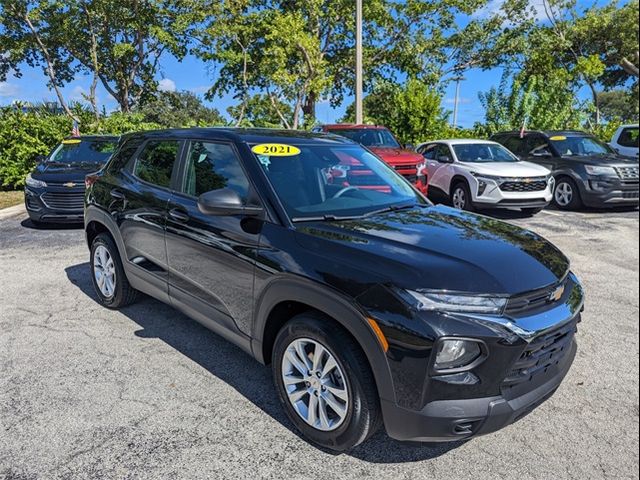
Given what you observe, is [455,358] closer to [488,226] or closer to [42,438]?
[488,226]

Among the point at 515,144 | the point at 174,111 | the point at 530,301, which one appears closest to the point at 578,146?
the point at 515,144

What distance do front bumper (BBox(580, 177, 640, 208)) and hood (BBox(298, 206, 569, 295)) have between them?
7451mm

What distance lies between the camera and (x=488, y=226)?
3201 mm

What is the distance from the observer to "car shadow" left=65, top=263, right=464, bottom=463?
105 inches

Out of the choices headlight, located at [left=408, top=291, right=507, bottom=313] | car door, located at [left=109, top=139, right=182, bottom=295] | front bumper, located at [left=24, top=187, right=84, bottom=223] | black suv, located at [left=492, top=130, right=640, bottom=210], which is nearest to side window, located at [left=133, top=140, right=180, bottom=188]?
car door, located at [left=109, top=139, right=182, bottom=295]

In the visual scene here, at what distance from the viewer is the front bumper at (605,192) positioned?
30.2 feet

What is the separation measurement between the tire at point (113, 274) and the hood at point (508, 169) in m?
7.22

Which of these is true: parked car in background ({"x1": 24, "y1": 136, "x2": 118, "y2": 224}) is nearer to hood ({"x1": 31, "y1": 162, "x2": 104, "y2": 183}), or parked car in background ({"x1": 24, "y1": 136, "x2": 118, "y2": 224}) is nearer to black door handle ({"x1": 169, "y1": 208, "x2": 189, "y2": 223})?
hood ({"x1": 31, "y1": 162, "x2": 104, "y2": 183})

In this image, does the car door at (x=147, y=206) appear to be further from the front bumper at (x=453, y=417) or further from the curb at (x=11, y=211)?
the curb at (x=11, y=211)

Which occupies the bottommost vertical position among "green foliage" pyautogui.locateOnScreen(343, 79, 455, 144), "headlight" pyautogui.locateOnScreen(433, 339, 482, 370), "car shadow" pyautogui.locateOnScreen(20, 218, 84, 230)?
"car shadow" pyautogui.locateOnScreen(20, 218, 84, 230)

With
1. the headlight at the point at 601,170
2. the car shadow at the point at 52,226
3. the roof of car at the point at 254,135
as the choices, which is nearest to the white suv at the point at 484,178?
the headlight at the point at 601,170

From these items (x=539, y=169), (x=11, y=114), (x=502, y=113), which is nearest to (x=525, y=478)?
(x=539, y=169)

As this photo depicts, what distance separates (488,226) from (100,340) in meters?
3.23

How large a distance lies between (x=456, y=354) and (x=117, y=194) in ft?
11.5
